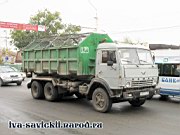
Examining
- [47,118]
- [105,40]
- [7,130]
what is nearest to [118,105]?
[105,40]

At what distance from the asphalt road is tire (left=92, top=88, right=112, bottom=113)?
0.69 feet

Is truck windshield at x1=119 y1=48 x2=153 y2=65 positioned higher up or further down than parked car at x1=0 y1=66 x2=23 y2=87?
higher up

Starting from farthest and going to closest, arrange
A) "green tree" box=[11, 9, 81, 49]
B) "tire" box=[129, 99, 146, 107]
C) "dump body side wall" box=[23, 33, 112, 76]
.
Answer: "green tree" box=[11, 9, 81, 49], "tire" box=[129, 99, 146, 107], "dump body side wall" box=[23, 33, 112, 76]

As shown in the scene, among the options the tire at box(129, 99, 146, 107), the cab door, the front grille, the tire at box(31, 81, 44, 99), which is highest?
the cab door

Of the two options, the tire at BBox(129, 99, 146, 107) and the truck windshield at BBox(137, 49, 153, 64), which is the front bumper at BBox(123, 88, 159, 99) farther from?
the truck windshield at BBox(137, 49, 153, 64)

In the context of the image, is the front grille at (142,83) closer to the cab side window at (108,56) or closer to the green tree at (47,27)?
the cab side window at (108,56)

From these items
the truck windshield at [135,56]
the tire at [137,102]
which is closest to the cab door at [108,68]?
the truck windshield at [135,56]

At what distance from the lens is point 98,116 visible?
30.6 feet

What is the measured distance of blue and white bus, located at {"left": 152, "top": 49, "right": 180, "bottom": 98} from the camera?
12422 millimetres

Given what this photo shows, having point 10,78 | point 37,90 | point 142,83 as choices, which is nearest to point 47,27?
point 10,78

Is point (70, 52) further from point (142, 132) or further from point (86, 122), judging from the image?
point (142, 132)

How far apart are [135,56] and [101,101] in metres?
2.00

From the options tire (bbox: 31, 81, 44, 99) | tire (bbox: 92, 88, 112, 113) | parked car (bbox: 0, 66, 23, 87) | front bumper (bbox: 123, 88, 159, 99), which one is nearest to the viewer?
front bumper (bbox: 123, 88, 159, 99)

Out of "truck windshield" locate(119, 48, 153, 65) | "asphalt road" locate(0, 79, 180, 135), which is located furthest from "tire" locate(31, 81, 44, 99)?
"truck windshield" locate(119, 48, 153, 65)
